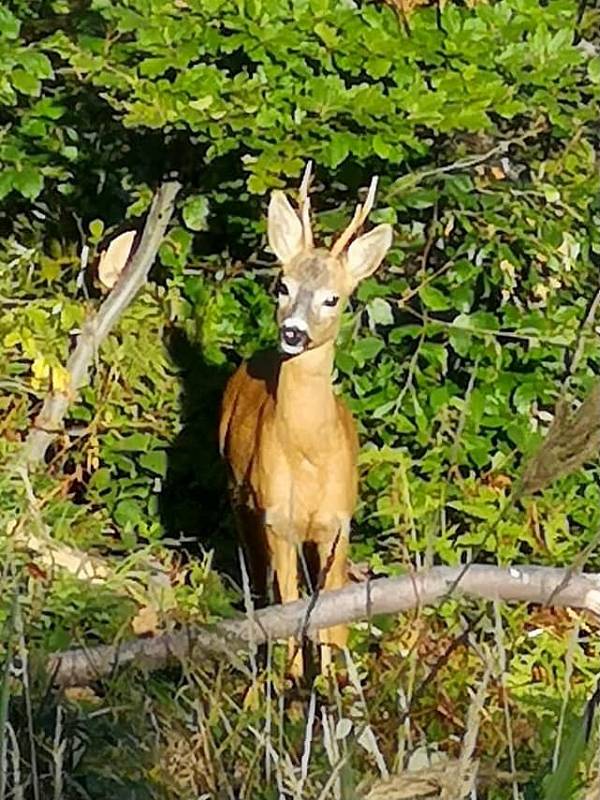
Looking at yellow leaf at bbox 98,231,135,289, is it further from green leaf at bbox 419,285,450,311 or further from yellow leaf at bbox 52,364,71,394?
green leaf at bbox 419,285,450,311

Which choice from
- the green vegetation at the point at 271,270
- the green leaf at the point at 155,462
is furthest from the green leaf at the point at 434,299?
the green leaf at the point at 155,462

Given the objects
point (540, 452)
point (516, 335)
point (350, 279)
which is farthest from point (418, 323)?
point (540, 452)

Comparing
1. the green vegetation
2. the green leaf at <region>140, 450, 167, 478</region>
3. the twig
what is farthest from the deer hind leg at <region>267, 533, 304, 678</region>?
the twig

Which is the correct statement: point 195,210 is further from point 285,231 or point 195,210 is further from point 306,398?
point 306,398

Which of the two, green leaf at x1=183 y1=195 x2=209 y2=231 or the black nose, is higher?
green leaf at x1=183 y1=195 x2=209 y2=231

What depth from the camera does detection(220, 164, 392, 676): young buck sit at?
17.1 ft

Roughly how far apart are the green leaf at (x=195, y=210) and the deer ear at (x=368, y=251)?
2.64 ft

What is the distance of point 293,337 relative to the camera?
198 inches

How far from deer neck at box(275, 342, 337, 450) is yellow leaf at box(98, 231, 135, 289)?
1023 mm

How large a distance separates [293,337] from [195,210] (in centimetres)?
111

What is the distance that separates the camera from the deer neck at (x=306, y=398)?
5387 millimetres

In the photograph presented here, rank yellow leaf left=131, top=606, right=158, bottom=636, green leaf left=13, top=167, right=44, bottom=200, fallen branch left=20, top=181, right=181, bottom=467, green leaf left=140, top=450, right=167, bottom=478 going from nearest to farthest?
1. yellow leaf left=131, top=606, right=158, bottom=636
2. green leaf left=13, top=167, right=44, bottom=200
3. fallen branch left=20, top=181, right=181, bottom=467
4. green leaf left=140, top=450, right=167, bottom=478

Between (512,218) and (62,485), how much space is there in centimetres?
170

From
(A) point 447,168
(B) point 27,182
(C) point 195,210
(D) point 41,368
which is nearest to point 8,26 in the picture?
(B) point 27,182
